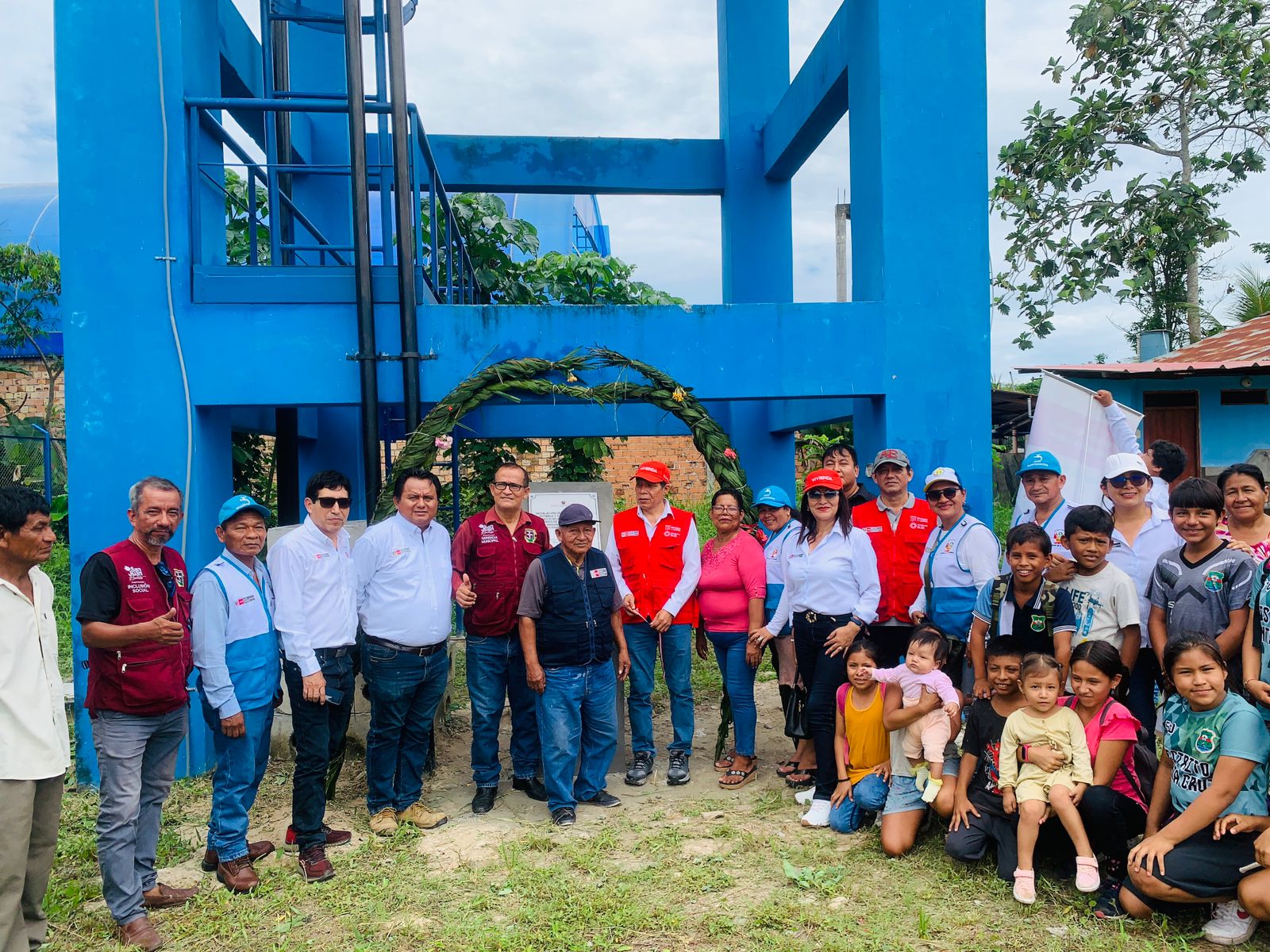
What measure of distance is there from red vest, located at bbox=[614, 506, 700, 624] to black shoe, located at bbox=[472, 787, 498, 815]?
1.18 metres

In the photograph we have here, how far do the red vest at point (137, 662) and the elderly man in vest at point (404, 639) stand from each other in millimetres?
1018

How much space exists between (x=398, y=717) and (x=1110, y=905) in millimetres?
3211

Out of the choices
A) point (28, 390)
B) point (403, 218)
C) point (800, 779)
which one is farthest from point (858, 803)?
point (28, 390)

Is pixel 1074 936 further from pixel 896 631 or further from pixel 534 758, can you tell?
pixel 534 758

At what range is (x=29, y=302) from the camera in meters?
15.1

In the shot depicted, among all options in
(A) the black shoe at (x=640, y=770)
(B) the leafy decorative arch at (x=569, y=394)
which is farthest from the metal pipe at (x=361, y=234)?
(A) the black shoe at (x=640, y=770)

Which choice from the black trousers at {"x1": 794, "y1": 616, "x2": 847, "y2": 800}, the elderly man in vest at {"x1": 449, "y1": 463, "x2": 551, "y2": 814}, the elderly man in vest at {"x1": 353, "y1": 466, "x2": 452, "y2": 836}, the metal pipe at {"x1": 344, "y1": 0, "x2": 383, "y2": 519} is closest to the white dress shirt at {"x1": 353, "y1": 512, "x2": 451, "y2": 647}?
the elderly man in vest at {"x1": 353, "y1": 466, "x2": 452, "y2": 836}

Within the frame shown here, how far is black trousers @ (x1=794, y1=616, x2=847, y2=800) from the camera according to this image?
498cm

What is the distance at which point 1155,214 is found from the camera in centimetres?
1434

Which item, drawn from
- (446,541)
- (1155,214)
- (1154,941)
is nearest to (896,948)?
(1154,941)

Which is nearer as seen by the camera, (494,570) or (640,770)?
(494,570)

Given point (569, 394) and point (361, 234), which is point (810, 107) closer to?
point (569, 394)

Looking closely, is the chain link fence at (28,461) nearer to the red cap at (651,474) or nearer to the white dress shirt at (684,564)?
the white dress shirt at (684,564)

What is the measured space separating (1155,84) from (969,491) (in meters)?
11.5
